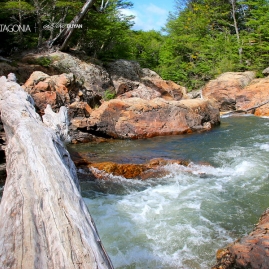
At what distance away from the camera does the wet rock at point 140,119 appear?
356 inches

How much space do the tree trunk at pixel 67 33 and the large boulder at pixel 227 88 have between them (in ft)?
26.2

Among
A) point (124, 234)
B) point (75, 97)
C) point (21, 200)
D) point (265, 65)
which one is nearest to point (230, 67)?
point (265, 65)

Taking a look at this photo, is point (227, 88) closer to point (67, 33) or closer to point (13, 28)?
point (67, 33)

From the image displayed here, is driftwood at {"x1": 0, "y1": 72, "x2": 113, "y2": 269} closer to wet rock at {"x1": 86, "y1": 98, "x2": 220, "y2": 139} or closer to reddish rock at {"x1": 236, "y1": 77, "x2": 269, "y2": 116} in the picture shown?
wet rock at {"x1": 86, "y1": 98, "x2": 220, "y2": 139}

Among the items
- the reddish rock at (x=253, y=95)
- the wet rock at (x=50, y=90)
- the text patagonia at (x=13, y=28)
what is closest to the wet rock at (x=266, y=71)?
the reddish rock at (x=253, y=95)

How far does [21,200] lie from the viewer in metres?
2.01

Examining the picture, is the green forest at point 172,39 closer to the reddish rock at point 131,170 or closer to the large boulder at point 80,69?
the large boulder at point 80,69

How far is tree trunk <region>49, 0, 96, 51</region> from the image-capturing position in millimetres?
13270

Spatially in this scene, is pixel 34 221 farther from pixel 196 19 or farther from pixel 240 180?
pixel 196 19

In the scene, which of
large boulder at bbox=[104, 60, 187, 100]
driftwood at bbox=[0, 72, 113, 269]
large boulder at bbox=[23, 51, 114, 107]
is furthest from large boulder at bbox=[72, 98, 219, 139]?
driftwood at bbox=[0, 72, 113, 269]

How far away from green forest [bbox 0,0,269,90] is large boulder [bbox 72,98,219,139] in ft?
20.2

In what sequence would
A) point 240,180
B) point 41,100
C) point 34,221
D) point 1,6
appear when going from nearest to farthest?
point 34,221 < point 240,180 < point 41,100 < point 1,6

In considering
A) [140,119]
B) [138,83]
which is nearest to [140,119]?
[140,119]

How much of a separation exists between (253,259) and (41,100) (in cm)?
786
